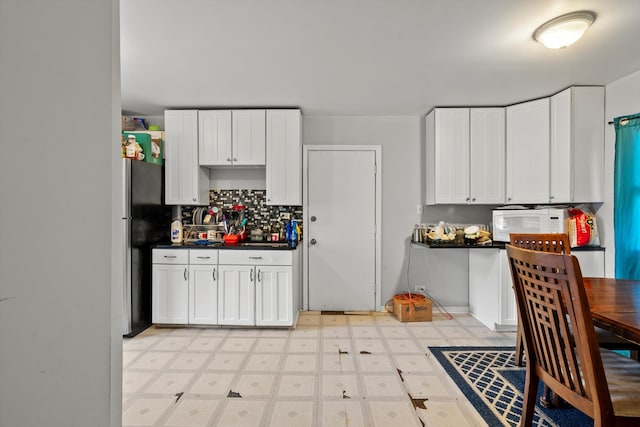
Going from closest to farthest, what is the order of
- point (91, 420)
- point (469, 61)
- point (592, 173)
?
point (91, 420) → point (469, 61) → point (592, 173)

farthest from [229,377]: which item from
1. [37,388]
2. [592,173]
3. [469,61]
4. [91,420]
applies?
[592,173]

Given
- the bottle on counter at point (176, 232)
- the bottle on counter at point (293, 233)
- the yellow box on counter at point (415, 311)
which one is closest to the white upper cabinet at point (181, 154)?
the bottle on counter at point (176, 232)

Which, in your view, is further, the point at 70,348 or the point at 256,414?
the point at 256,414

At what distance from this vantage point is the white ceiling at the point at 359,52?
6.50ft

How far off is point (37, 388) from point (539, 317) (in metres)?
1.69

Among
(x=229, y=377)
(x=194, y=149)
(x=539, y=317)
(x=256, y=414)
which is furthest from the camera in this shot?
(x=194, y=149)

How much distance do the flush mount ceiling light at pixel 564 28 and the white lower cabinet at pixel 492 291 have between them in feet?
6.39

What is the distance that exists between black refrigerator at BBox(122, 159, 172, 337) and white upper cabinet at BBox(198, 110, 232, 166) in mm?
546

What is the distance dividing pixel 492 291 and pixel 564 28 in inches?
96.1

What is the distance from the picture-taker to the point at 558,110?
3.26 m

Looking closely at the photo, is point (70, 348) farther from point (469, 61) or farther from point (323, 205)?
point (323, 205)

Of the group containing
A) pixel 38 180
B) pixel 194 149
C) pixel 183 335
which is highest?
pixel 194 149

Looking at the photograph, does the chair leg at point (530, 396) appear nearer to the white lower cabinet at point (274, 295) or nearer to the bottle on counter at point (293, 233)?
the white lower cabinet at point (274, 295)

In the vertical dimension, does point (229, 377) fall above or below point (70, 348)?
below
